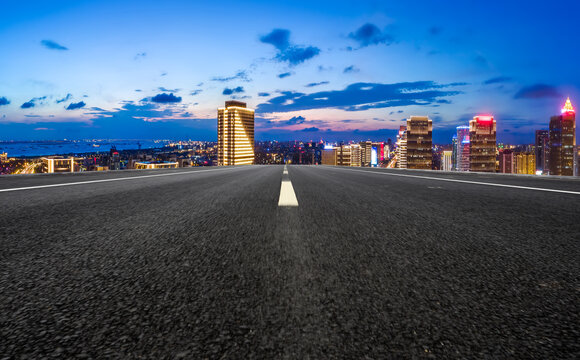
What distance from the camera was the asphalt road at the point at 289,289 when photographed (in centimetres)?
86

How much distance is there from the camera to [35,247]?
181cm

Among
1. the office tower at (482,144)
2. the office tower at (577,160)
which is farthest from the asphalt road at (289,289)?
the office tower at (577,160)

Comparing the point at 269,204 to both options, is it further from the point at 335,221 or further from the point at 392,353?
the point at 392,353

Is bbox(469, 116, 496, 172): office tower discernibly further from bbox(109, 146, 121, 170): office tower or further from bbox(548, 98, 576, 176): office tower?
bbox(109, 146, 121, 170): office tower

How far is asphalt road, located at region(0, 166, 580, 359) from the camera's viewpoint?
33.7 inches

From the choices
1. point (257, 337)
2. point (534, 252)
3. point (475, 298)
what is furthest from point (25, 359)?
point (534, 252)

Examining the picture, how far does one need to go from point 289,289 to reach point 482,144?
693 feet

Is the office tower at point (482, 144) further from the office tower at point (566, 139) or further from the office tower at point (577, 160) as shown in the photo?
the office tower at point (577, 160)

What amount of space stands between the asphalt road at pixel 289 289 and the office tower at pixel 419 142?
178235 millimetres

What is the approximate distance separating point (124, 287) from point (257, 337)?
0.71 metres

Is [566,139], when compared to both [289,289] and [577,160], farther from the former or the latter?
[289,289]

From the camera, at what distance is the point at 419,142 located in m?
Result: 168

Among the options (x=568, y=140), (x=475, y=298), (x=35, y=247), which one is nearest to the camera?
(x=475, y=298)

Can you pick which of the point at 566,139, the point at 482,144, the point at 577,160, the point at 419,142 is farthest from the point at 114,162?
the point at 566,139
